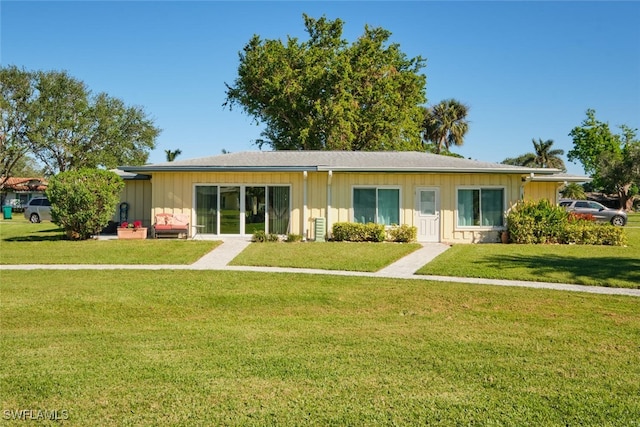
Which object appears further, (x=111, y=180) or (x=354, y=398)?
(x=111, y=180)

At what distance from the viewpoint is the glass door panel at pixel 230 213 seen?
17766 mm

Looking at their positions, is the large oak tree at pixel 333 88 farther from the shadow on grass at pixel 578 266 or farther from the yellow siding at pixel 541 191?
the shadow on grass at pixel 578 266

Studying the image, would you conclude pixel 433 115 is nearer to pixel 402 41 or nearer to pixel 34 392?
pixel 402 41

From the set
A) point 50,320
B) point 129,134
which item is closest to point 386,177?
point 50,320

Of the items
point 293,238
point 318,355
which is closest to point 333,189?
point 293,238

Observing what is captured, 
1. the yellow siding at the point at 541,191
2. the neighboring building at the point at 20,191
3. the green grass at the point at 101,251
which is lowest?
the green grass at the point at 101,251

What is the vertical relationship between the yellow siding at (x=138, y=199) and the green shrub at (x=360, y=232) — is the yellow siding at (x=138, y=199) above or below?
above

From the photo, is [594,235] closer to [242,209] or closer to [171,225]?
[242,209]

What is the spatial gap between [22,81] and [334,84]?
31057 millimetres

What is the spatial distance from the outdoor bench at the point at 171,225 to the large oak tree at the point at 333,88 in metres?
15.0

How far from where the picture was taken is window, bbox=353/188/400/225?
1780 centimetres

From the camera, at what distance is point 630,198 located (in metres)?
52.9

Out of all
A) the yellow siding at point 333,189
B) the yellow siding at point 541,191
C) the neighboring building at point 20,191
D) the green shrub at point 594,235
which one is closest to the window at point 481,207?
the yellow siding at point 333,189

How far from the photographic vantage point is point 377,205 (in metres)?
17.8
